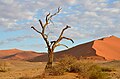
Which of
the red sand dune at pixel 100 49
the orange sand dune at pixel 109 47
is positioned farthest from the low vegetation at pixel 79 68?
the orange sand dune at pixel 109 47

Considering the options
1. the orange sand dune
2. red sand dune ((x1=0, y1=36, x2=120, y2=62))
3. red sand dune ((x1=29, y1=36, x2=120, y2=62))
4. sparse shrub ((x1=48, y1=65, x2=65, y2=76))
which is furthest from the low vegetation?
the orange sand dune

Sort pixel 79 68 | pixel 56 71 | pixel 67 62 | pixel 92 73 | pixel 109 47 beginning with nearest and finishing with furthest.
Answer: pixel 92 73 → pixel 56 71 → pixel 79 68 → pixel 67 62 → pixel 109 47

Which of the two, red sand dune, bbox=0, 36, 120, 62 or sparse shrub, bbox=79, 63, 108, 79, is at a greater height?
red sand dune, bbox=0, 36, 120, 62

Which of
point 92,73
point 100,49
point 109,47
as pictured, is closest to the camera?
point 92,73

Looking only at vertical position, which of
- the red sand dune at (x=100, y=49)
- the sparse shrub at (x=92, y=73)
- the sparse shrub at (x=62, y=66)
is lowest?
the sparse shrub at (x=92, y=73)

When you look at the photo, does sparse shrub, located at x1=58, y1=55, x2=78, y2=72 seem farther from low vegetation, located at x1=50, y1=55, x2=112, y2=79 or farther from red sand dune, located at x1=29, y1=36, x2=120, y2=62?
red sand dune, located at x1=29, y1=36, x2=120, y2=62

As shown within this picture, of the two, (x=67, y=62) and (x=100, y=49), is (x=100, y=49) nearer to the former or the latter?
(x=100, y=49)

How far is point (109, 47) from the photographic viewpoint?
270ft

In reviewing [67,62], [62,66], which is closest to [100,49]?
[67,62]

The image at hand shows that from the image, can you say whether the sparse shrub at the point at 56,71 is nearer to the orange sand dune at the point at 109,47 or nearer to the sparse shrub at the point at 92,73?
the sparse shrub at the point at 92,73

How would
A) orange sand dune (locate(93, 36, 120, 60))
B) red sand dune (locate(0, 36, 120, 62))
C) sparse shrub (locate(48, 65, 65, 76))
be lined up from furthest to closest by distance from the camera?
orange sand dune (locate(93, 36, 120, 60)) → red sand dune (locate(0, 36, 120, 62)) → sparse shrub (locate(48, 65, 65, 76))

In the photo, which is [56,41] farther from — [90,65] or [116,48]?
[116,48]

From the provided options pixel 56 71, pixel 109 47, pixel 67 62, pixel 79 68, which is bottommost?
pixel 56 71

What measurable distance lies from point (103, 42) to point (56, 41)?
58.8 meters
